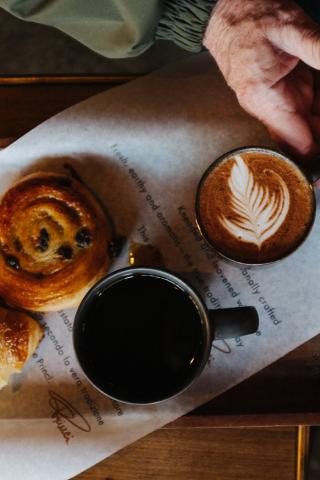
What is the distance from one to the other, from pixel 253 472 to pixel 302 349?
1.09 ft

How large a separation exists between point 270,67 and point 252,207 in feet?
1.03

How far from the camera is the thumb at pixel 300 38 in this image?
1061 mm

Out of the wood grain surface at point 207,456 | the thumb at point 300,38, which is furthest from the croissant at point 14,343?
the thumb at point 300,38

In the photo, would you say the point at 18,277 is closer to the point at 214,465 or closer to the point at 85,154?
the point at 85,154

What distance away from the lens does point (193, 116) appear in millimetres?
1367

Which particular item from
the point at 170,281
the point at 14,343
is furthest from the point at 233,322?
the point at 14,343

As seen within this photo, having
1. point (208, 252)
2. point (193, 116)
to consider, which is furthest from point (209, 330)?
point (193, 116)

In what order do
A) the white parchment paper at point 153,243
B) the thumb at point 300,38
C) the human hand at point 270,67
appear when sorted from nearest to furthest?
the thumb at point 300,38, the human hand at point 270,67, the white parchment paper at point 153,243

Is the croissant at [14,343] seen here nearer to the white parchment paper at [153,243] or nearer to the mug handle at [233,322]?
the white parchment paper at [153,243]

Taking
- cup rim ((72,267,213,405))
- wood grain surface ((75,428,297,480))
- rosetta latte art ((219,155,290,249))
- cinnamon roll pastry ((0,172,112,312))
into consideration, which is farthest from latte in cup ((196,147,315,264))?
wood grain surface ((75,428,297,480))

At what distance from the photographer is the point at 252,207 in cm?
123
